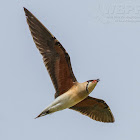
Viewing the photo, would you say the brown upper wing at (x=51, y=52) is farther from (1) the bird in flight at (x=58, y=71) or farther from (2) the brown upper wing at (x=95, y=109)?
(2) the brown upper wing at (x=95, y=109)

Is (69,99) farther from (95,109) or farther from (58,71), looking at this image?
(95,109)

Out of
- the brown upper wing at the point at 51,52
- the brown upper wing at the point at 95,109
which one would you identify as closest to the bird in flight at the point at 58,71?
the brown upper wing at the point at 51,52

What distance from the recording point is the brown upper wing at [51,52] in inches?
577

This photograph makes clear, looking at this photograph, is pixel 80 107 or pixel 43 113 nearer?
pixel 43 113

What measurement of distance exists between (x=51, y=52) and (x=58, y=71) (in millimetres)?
625

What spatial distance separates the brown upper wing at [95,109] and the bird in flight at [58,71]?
0.89m

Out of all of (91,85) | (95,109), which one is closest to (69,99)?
(91,85)

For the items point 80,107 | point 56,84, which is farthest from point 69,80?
point 80,107

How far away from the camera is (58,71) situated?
1492 cm

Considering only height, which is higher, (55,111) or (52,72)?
(52,72)

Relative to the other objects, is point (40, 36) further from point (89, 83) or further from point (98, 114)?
point (98, 114)

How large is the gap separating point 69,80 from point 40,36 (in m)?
1.61

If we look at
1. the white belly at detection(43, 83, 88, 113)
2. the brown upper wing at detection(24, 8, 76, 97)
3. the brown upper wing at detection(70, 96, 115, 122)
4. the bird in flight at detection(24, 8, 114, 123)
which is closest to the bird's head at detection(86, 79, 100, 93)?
the bird in flight at detection(24, 8, 114, 123)

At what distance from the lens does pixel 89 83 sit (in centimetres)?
1479
